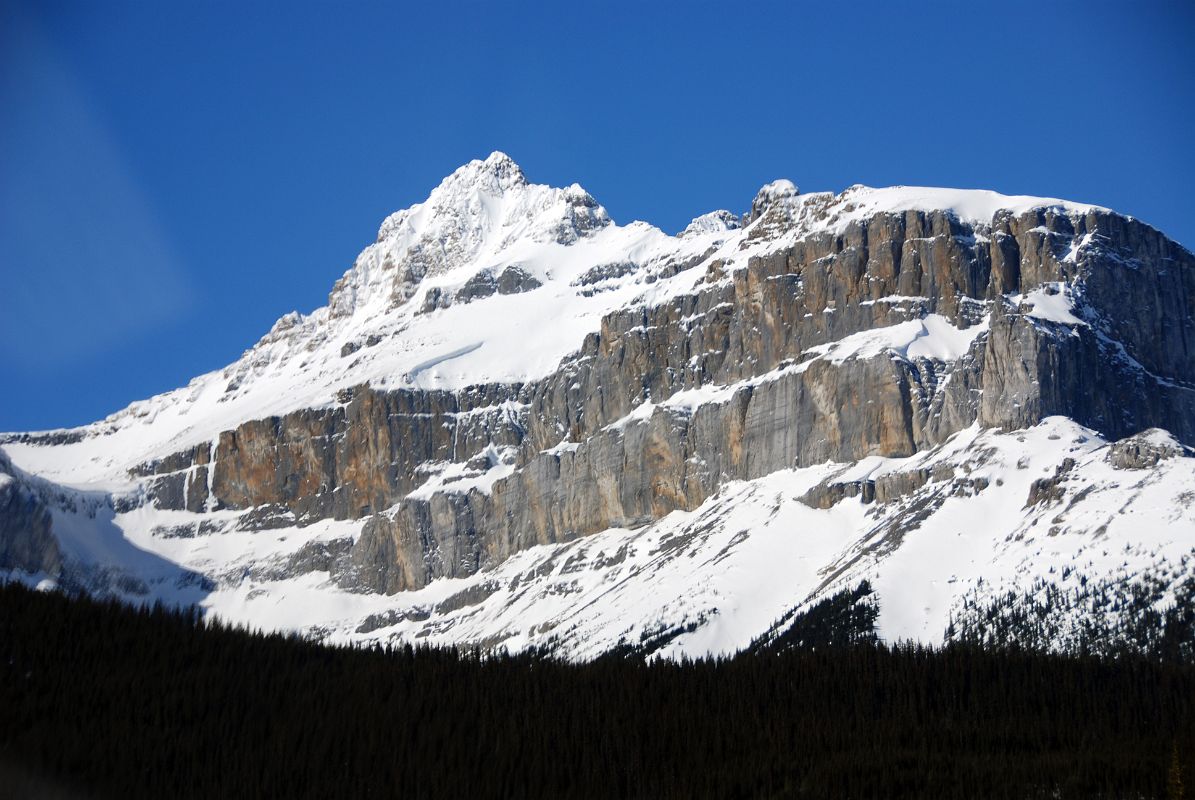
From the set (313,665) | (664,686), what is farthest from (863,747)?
(313,665)

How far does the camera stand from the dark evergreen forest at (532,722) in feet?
412

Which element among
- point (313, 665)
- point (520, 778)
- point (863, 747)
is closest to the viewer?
point (520, 778)

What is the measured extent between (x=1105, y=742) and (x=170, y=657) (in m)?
73.1

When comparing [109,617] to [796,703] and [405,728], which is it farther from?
[796,703]

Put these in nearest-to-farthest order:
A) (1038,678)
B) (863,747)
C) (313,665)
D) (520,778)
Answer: (520,778) < (863,747) < (313,665) < (1038,678)

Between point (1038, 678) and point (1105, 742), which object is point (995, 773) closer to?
point (1105, 742)

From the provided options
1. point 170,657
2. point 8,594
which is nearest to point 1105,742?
point 170,657

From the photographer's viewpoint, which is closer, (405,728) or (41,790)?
(41,790)

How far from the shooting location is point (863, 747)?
139 m

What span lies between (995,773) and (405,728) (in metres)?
43.6

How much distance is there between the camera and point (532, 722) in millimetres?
141000

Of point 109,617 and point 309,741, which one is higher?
point 109,617

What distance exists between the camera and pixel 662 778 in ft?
438

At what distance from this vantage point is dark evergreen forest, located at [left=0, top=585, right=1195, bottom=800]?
12562 centimetres
